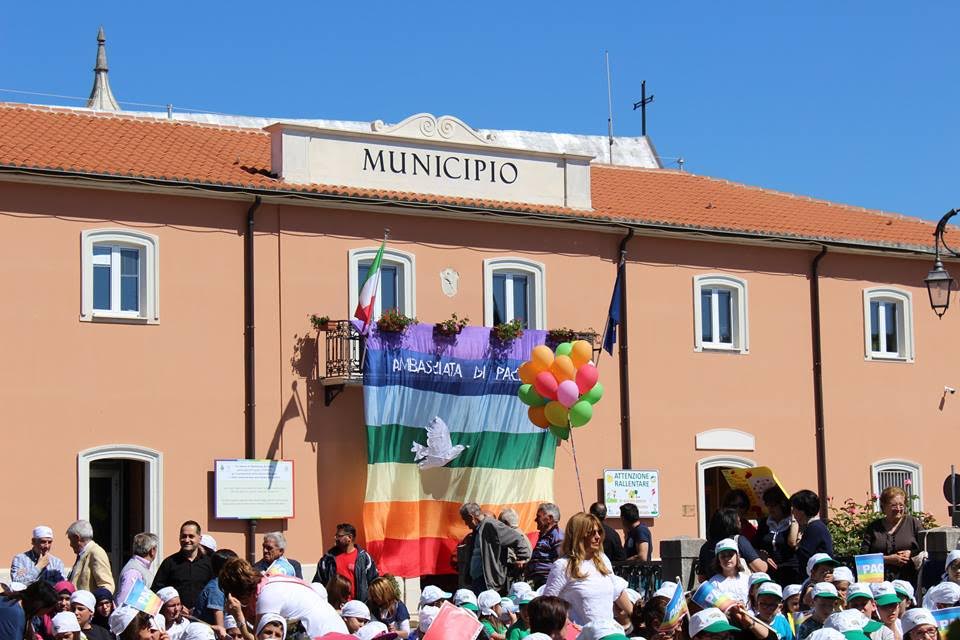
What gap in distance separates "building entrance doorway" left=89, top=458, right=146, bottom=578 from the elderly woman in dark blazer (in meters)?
12.1

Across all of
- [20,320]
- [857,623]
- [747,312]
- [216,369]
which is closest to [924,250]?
[747,312]

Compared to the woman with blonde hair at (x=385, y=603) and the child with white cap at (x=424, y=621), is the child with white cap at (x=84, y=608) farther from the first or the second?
the child with white cap at (x=424, y=621)

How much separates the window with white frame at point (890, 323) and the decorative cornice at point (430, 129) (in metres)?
8.41

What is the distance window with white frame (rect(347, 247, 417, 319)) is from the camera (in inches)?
1036

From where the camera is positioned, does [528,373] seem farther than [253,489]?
No

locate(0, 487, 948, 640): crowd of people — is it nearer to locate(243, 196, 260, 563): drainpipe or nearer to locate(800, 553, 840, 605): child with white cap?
locate(800, 553, 840, 605): child with white cap

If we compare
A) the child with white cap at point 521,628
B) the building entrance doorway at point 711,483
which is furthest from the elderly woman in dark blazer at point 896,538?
the building entrance doorway at point 711,483

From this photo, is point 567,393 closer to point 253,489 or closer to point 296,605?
point 253,489

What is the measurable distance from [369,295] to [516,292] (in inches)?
142

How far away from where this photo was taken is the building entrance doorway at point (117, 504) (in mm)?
24281

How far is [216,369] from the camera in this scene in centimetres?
2477

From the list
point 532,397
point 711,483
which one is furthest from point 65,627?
point 711,483

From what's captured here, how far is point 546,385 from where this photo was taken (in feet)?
73.7

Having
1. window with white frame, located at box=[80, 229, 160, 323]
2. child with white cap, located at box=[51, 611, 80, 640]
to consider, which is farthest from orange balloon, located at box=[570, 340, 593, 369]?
child with white cap, located at box=[51, 611, 80, 640]
